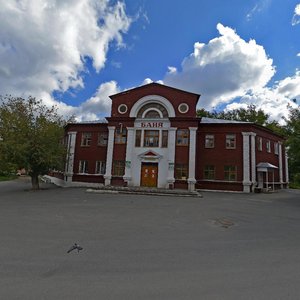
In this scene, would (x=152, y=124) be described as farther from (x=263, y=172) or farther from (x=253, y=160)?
(x=263, y=172)

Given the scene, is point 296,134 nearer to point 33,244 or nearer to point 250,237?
point 250,237

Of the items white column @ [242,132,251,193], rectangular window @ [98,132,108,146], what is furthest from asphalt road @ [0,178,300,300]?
rectangular window @ [98,132,108,146]

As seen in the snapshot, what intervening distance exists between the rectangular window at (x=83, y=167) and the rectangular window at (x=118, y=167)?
4091 mm

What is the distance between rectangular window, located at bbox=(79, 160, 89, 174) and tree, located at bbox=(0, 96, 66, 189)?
526 cm

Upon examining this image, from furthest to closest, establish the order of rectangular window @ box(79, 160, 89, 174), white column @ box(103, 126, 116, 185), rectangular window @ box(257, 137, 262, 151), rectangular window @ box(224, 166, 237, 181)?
rectangular window @ box(79, 160, 89, 174) → rectangular window @ box(257, 137, 262, 151) → white column @ box(103, 126, 116, 185) → rectangular window @ box(224, 166, 237, 181)

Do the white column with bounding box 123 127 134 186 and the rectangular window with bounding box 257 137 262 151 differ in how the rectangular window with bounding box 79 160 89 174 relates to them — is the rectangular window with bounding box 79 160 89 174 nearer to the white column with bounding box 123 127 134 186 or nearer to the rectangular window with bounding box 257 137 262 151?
the white column with bounding box 123 127 134 186

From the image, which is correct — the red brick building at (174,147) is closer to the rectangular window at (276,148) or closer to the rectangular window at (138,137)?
the rectangular window at (138,137)

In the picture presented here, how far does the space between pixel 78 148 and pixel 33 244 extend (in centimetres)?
2466

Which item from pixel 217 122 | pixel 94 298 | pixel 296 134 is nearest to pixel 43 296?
pixel 94 298

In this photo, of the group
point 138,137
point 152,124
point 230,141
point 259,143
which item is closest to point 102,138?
point 138,137

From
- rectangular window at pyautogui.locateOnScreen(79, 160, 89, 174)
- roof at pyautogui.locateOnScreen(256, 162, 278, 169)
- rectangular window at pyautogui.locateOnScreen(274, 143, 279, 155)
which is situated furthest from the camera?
rectangular window at pyautogui.locateOnScreen(274, 143, 279, 155)

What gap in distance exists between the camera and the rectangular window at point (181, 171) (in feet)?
87.5

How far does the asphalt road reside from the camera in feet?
14.8

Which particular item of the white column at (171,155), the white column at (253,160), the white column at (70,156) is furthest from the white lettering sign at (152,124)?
the white column at (253,160)
